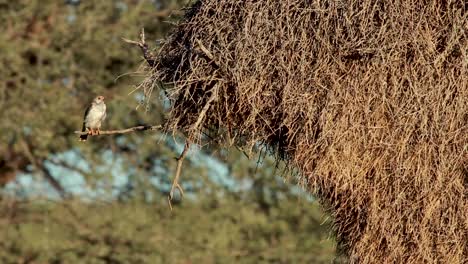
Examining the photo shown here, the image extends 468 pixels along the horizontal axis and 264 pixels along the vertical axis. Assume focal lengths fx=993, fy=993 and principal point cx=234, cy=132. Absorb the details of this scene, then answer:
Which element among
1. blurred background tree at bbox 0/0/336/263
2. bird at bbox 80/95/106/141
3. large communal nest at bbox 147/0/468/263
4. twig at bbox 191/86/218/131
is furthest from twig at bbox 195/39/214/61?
blurred background tree at bbox 0/0/336/263

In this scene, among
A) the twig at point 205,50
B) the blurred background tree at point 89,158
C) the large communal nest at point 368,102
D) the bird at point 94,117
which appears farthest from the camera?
the blurred background tree at point 89,158

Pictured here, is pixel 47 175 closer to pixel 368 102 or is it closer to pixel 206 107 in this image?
pixel 206 107

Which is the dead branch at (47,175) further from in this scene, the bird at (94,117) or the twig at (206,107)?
the twig at (206,107)

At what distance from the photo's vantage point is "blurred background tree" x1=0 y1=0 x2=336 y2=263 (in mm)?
9781

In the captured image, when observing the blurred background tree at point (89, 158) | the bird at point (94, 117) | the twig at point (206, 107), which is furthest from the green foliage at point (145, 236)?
the twig at point (206, 107)

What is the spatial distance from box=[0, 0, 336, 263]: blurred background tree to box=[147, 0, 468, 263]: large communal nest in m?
5.97

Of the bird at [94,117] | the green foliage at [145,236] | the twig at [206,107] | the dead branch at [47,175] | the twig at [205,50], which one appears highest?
the twig at [205,50]

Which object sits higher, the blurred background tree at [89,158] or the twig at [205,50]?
the twig at [205,50]

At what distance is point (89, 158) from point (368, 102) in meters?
6.96

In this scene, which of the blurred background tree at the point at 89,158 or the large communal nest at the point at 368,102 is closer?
the large communal nest at the point at 368,102

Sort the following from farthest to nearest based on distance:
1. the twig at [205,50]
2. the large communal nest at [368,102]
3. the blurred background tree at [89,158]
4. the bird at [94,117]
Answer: the blurred background tree at [89,158], the bird at [94,117], the twig at [205,50], the large communal nest at [368,102]

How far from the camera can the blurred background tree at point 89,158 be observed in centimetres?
978

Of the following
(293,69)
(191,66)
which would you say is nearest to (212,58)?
(191,66)

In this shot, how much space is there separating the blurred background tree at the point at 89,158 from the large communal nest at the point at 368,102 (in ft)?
19.6
